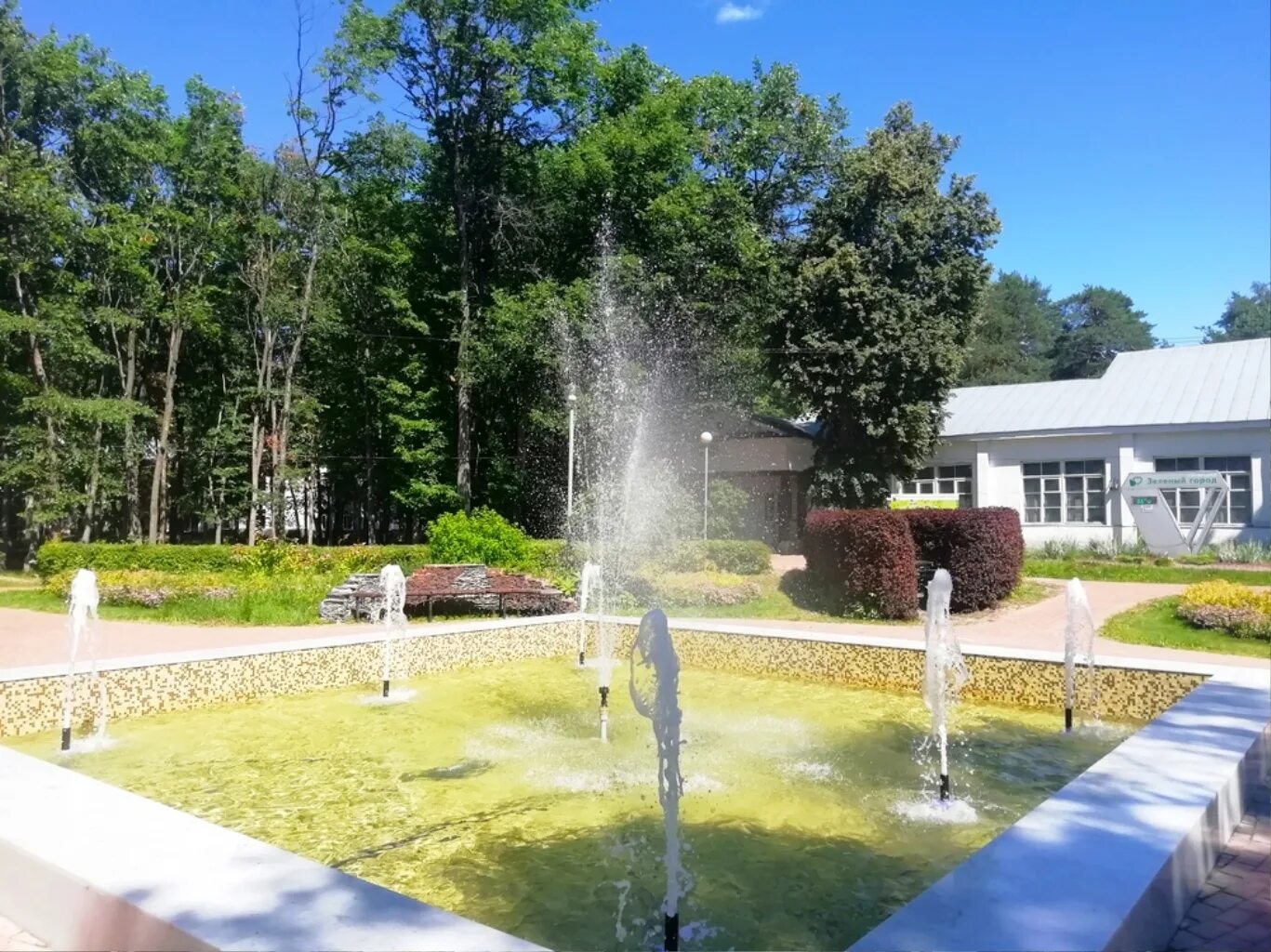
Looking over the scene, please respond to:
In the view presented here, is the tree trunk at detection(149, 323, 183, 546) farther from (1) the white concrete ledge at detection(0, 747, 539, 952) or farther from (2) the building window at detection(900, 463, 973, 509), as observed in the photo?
(1) the white concrete ledge at detection(0, 747, 539, 952)

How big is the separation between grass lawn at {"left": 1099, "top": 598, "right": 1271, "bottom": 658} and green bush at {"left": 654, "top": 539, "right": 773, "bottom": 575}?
6.33 meters

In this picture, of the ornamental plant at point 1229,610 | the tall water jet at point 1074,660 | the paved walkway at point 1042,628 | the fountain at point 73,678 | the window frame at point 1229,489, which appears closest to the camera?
the fountain at point 73,678

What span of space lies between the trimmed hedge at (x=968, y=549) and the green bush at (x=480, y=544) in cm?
667

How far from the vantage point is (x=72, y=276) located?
21.3 meters

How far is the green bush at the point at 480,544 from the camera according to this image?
599 inches

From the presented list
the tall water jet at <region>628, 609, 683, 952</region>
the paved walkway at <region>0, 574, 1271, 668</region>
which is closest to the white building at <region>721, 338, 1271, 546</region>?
the paved walkway at <region>0, 574, 1271, 668</region>

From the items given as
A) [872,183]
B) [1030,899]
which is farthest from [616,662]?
[872,183]

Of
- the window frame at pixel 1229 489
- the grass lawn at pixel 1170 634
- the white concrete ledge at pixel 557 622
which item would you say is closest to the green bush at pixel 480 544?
the white concrete ledge at pixel 557 622

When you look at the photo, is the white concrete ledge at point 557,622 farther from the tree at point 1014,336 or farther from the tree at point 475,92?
the tree at point 1014,336

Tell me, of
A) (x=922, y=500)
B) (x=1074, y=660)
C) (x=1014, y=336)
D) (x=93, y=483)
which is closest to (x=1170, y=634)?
(x=1074, y=660)

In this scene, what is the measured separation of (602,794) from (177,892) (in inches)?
109

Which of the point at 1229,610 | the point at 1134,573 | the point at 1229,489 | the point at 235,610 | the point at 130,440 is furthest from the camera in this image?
the point at 130,440

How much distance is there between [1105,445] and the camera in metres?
20.6

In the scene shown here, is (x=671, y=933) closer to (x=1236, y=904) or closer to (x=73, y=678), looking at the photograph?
(x=1236, y=904)
